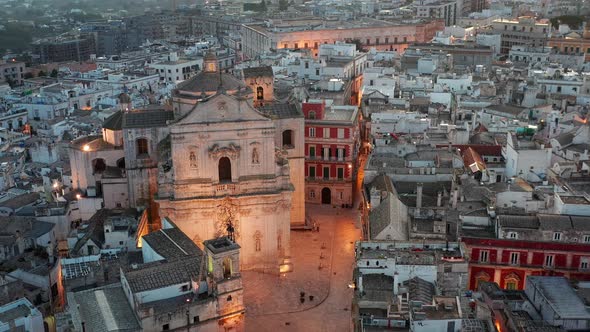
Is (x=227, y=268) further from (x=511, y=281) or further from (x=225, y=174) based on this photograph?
(x=511, y=281)

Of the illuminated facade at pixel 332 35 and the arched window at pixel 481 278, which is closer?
the arched window at pixel 481 278

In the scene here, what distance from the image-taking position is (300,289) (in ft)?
147

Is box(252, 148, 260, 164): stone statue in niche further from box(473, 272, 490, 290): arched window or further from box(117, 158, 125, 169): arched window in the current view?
box(473, 272, 490, 290): arched window

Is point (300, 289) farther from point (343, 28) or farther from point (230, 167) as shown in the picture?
point (343, 28)

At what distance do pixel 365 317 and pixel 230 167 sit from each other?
17360mm

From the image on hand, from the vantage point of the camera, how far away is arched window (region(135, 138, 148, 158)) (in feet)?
165

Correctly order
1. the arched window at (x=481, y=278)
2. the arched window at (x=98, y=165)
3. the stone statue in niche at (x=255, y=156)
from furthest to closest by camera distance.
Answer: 1. the arched window at (x=98, y=165)
2. the stone statue in niche at (x=255, y=156)
3. the arched window at (x=481, y=278)

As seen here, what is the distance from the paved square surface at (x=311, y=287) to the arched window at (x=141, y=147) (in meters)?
12.1

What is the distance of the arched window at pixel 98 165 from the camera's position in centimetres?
5169

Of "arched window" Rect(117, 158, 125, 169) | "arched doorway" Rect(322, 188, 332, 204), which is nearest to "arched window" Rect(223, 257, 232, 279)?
"arched window" Rect(117, 158, 125, 169)

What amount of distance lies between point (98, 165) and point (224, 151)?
12504mm

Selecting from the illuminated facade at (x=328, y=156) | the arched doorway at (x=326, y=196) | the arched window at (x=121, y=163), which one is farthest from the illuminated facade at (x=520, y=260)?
the arched window at (x=121, y=163)

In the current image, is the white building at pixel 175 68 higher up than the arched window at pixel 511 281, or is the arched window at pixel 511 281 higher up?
the white building at pixel 175 68

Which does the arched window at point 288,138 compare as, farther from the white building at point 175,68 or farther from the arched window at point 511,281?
the white building at point 175,68
